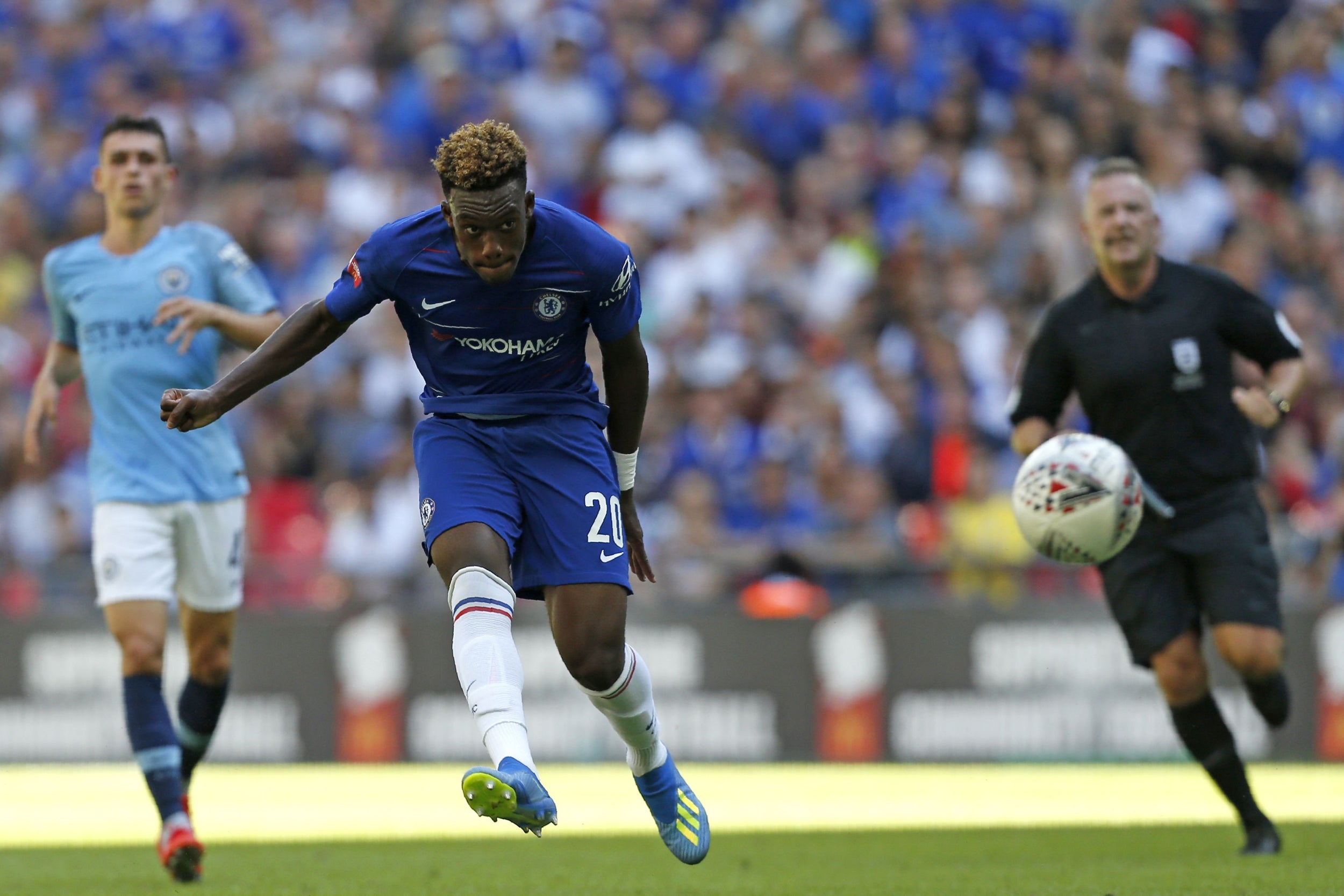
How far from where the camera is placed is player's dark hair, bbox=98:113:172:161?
8.29 metres

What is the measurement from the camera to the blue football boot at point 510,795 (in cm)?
529

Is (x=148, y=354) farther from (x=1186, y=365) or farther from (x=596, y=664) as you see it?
(x=1186, y=365)

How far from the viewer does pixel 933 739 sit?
1346 cm

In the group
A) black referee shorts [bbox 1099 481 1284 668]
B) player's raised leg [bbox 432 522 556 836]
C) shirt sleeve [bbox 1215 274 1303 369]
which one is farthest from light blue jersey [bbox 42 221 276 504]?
shirt sleeve [bbox 1215 274 1303 369]

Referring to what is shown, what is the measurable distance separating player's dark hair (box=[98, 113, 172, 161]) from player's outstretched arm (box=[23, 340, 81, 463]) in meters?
0.99

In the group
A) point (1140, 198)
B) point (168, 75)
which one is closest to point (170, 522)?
point (1140, 198)

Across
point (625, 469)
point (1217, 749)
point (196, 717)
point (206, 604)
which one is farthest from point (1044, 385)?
point (196, 717)

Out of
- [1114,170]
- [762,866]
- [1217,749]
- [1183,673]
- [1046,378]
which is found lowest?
[762,866]

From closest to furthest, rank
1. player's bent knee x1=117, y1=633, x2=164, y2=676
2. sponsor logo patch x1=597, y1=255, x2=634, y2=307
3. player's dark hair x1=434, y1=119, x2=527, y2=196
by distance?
player's dark hair x1=434, y1=119, x2=527, y2=196 < sponsor logo patch x1=597, y1=255, x2=634, y2=307 < player's bent knee x1=117, y1=633, x2=164, y2=676

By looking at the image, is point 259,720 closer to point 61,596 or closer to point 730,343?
point 61,596

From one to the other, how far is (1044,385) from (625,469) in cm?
236

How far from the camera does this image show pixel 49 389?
8406 mm

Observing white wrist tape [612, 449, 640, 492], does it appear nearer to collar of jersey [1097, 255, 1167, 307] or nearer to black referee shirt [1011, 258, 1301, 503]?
black referee shirt [1011, 258, 1301, 503]

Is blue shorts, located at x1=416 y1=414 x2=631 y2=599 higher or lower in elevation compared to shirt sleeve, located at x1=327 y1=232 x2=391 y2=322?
lower
